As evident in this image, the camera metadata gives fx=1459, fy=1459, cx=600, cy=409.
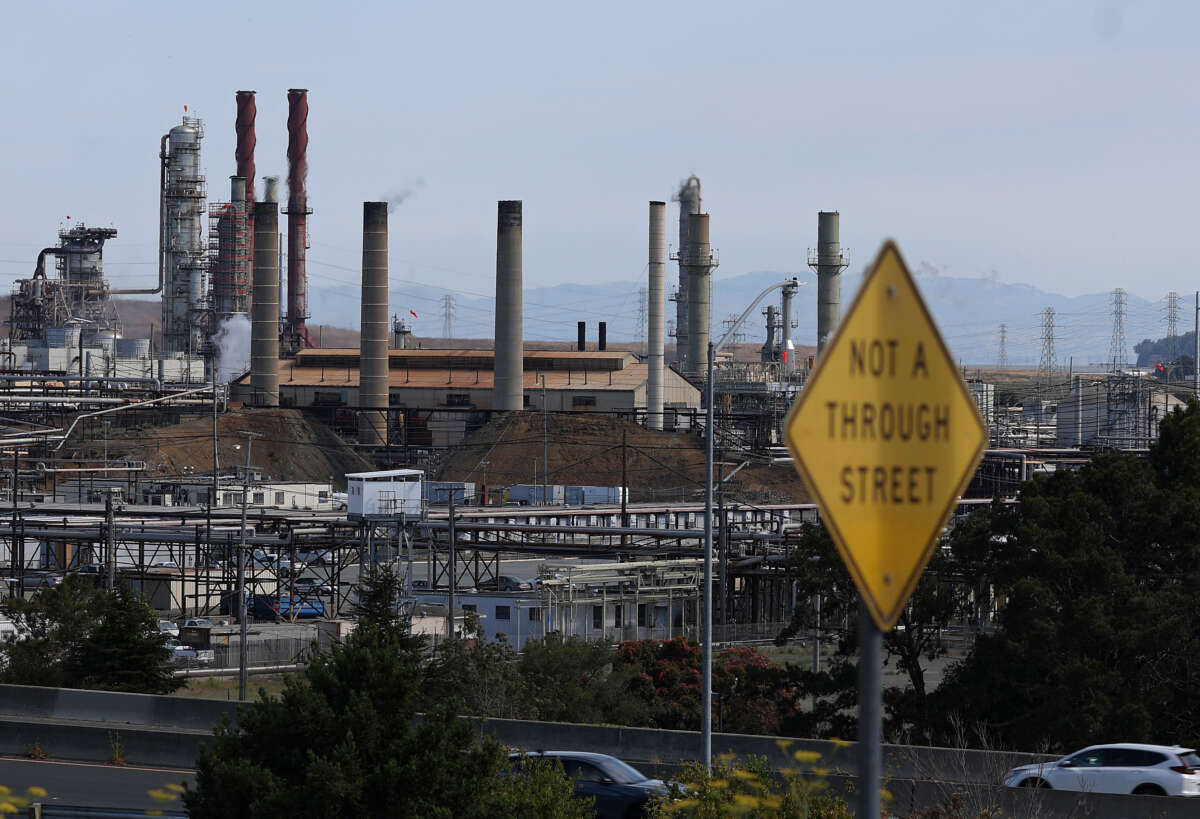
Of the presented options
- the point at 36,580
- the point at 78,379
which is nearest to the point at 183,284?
the point at 78,379

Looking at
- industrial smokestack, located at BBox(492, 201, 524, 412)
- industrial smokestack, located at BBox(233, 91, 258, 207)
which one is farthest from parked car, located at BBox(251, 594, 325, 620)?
industrial smokestack, located at BBox(233, 91, 258, 207)

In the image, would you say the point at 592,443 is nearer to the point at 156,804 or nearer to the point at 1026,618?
the point at 1026,618

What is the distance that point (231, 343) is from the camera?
11638 cm

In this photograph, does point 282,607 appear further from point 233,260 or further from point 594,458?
point 233,260

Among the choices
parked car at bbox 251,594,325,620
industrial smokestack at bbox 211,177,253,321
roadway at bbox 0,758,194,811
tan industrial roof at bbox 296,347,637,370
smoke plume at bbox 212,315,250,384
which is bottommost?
parked car at bbox 251,594,325,620

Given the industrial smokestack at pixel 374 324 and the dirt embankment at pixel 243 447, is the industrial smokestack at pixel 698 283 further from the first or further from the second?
the dirt embankment at pixel 243 447

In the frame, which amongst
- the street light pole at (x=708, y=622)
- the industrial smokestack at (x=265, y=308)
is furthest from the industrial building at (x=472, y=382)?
the street light pole at (x=708, y=622)

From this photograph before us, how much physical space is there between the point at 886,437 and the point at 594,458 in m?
80.3

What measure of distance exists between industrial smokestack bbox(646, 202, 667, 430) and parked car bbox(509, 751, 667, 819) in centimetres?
7043

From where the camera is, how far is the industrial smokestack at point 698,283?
323 feet

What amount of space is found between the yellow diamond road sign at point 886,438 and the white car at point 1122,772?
15942 mm

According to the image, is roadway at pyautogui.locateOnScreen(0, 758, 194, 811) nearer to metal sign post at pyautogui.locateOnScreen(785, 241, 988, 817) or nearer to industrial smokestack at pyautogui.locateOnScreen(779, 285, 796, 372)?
metal sign post at pyautogui.locateOnScreen(785, 241, 988, 817)

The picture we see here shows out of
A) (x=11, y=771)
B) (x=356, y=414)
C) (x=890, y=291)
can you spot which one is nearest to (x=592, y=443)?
(x=356, y=414)

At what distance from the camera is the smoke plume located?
116250 mm
